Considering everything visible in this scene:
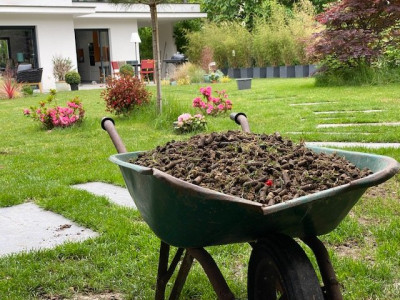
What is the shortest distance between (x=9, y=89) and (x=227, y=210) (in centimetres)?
1610

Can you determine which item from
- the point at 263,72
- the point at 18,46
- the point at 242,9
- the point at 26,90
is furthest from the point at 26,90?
the point at 242,9

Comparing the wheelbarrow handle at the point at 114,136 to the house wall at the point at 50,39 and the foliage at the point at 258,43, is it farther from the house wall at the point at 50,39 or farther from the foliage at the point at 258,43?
the house wall at the point at 50,39

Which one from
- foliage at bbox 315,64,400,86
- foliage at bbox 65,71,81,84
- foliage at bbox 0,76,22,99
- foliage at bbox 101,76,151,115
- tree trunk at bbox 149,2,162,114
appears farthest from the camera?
foliage at bbox 65,71,81,84

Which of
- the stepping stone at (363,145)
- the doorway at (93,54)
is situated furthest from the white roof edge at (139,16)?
the stepping stone at (363,145)

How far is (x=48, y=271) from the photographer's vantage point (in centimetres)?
269

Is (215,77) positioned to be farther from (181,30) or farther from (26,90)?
(181,30)

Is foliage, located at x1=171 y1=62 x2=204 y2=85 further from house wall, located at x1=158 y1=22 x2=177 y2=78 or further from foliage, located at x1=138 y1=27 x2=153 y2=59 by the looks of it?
foliage, located at x1=138 y1=27 x2=153 y2=59

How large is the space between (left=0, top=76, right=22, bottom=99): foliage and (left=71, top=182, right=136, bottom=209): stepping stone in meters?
12.9

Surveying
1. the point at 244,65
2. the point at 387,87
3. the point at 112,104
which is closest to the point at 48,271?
the point at 112,104

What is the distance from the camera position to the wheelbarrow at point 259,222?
56.0 inches

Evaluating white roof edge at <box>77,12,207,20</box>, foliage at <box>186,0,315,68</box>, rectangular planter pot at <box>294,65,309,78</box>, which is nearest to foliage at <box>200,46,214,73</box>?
foliage at <box>186,0,315,68</box>

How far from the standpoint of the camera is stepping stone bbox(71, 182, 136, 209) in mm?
3916

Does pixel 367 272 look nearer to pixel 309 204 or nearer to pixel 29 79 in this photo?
pixel 309 204

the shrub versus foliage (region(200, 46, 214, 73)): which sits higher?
foliage (region(200, 46, 214, 73))
